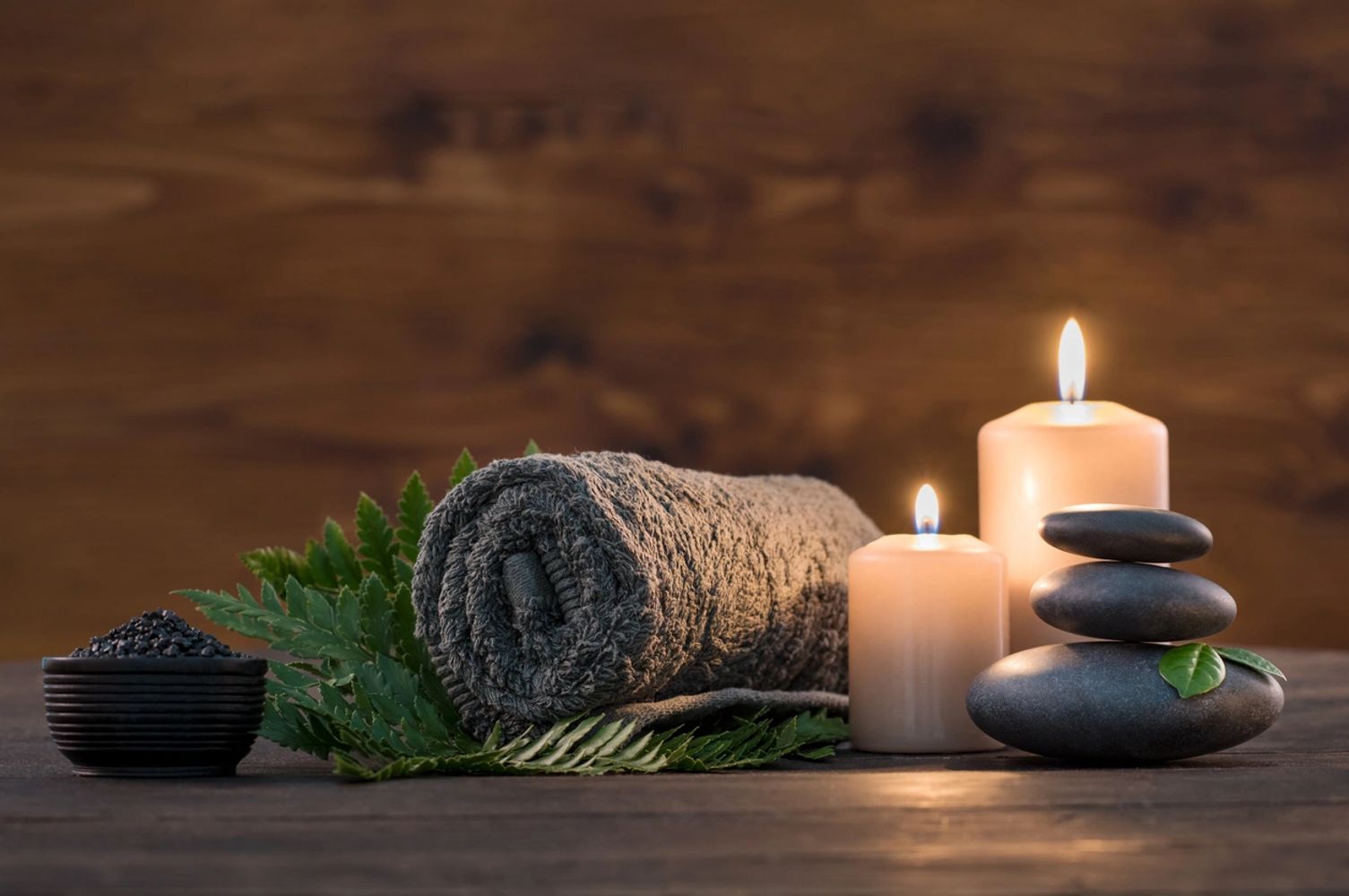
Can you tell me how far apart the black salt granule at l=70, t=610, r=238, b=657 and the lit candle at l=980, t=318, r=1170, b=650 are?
1.28 feet

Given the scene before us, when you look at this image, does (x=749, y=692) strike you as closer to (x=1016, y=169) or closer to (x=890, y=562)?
(x=890, y=562)

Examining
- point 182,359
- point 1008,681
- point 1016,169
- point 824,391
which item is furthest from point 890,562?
point 182,359

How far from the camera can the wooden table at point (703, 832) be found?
1.24ft

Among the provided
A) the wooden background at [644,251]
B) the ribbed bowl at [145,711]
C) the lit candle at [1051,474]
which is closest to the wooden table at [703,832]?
the ribbed bowl at [145,711]

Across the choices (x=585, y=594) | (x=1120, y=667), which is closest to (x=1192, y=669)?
(x=1120, y=667)

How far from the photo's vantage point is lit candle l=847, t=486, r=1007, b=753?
682mm

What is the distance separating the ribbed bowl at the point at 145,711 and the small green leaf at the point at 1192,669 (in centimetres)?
38

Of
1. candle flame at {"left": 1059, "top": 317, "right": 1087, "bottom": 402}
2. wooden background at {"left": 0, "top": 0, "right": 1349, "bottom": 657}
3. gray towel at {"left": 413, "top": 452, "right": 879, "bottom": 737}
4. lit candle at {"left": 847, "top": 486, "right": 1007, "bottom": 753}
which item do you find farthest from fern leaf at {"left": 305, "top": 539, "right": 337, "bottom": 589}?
wooden background at {"left": 0, "top": 0, "right": 1349, "bottom": 657}

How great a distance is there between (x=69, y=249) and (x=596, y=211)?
507mm

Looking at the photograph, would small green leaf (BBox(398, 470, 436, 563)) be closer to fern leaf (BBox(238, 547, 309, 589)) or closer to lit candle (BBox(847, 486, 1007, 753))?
fern leaf (BBox(238, 547, 309, 589))

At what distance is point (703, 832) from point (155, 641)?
0.26 meters

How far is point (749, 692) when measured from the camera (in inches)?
26.6

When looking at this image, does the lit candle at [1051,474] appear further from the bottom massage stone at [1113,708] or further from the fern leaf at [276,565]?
the fern leaf at [276,565]

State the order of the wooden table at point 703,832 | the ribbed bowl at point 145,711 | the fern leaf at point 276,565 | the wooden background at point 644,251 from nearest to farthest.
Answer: the wooden table at point 703,832 < the ribbed bowl at point 145,711 < the fern leaf at point 276,565 < the wooden background at point 644,251
